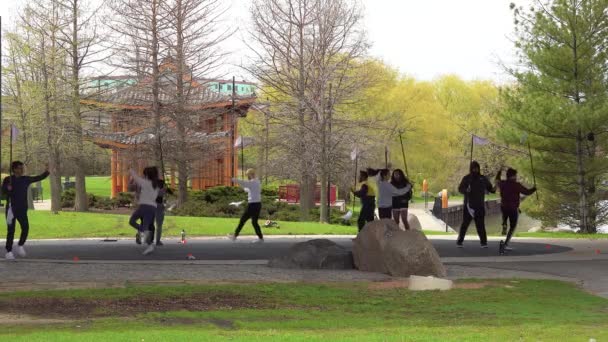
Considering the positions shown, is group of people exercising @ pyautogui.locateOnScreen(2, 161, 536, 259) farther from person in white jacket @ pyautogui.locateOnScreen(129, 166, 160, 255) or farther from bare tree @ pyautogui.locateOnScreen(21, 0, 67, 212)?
bare tree @ pyautogui.locateOnScreen(21, 0, 67, 212)

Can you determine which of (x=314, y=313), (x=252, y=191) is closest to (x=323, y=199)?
(x=252, y=191)

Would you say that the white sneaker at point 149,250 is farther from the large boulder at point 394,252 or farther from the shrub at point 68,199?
the shrub at point 68,199

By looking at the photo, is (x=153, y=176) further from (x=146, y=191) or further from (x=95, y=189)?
(x=95, y=189)

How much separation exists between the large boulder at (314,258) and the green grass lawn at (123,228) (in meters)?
8.94

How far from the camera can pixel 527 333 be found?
31.2 feet

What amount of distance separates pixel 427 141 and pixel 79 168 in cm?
3178

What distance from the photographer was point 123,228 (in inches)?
1045

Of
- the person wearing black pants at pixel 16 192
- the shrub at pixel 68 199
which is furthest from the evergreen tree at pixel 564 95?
the shrub at pixel 68 199

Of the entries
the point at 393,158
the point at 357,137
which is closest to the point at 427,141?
the point at 393,158

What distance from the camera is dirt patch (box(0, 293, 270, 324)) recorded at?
1136cm

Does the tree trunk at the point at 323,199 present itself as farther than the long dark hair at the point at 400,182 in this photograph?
Yes

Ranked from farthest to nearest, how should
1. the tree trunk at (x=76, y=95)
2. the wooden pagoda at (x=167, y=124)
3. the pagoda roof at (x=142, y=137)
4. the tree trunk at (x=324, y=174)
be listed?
the wooden pagoda at (x=167, y=124), the pagoda roof at (x=142, y=137), the tree trunk at (x=76, y=95), the tree trunk at (x=324, y=174)

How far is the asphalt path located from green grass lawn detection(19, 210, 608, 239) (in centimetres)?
265

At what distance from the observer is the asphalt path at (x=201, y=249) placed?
716 inches
